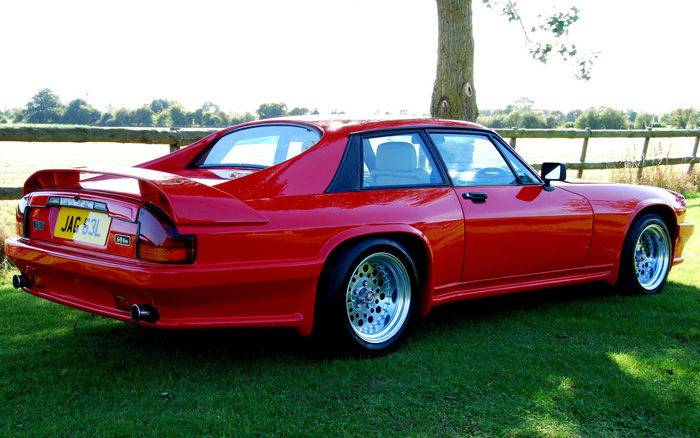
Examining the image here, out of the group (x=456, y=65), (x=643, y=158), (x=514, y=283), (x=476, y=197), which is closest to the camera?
(x=476, y=197)

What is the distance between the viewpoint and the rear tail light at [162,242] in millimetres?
2811

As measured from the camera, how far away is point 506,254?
4.04 meters

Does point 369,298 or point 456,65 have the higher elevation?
point 456,65

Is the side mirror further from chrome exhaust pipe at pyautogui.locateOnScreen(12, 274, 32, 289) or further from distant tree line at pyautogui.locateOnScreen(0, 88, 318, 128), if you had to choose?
distant tree line at pyautogui.locateOnScreen(0, 88, 318, 128)

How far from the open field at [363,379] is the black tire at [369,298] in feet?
0.45

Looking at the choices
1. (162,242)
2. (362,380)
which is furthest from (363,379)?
(162,242)

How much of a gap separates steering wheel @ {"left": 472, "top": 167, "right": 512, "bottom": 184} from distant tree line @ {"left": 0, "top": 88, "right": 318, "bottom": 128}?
7.23 meters

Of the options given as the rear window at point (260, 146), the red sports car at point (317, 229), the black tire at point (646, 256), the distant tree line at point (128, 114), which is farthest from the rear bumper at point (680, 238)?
the distant tree line at point (128, 114)

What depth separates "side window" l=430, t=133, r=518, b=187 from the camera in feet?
13.0

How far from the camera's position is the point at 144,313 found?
2.86 meters

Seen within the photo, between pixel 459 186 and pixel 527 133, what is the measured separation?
22.0ft

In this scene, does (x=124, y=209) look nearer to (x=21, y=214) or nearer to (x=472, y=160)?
(x=21, y=214)

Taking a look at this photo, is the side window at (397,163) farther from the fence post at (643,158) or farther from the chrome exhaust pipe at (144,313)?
the fence post at (643,158)

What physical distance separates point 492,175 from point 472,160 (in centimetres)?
19
